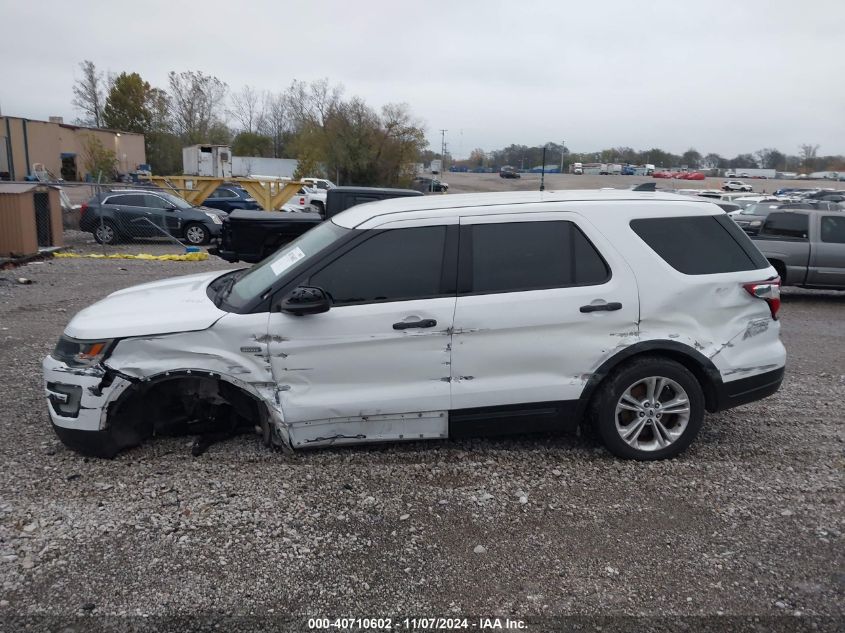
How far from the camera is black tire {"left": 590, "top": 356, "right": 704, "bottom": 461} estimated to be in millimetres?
4535

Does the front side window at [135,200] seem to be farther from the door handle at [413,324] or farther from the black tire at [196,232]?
the door handle at [413,324]

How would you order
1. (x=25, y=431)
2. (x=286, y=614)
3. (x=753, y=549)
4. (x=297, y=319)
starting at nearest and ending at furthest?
(x=286, y=614)
(x=753, y=549)
(x=297, y=319)
(x=25, y=431)

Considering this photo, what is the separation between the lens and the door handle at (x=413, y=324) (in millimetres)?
4277

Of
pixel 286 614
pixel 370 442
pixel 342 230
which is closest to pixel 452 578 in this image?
pixel 286 614

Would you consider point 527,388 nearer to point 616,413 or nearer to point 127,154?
point 616,413

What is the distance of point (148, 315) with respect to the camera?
14.5 feet

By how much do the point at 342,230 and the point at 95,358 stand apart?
174cm

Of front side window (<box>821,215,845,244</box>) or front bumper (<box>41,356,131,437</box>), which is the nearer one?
front bumper (<box>41,356,131,437</box>)

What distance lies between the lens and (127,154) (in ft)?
184

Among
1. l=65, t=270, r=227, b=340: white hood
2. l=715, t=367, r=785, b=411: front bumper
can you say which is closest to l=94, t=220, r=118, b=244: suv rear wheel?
l=65, t=270, r=227, b=340: white hood

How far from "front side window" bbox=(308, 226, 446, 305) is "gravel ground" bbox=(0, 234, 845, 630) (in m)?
1.14

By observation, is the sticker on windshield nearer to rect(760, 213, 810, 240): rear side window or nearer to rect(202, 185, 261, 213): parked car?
rect(760, 213, 810, 240): rear side window

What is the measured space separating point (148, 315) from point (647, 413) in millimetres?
3322

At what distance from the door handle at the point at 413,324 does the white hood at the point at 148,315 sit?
110 cm
